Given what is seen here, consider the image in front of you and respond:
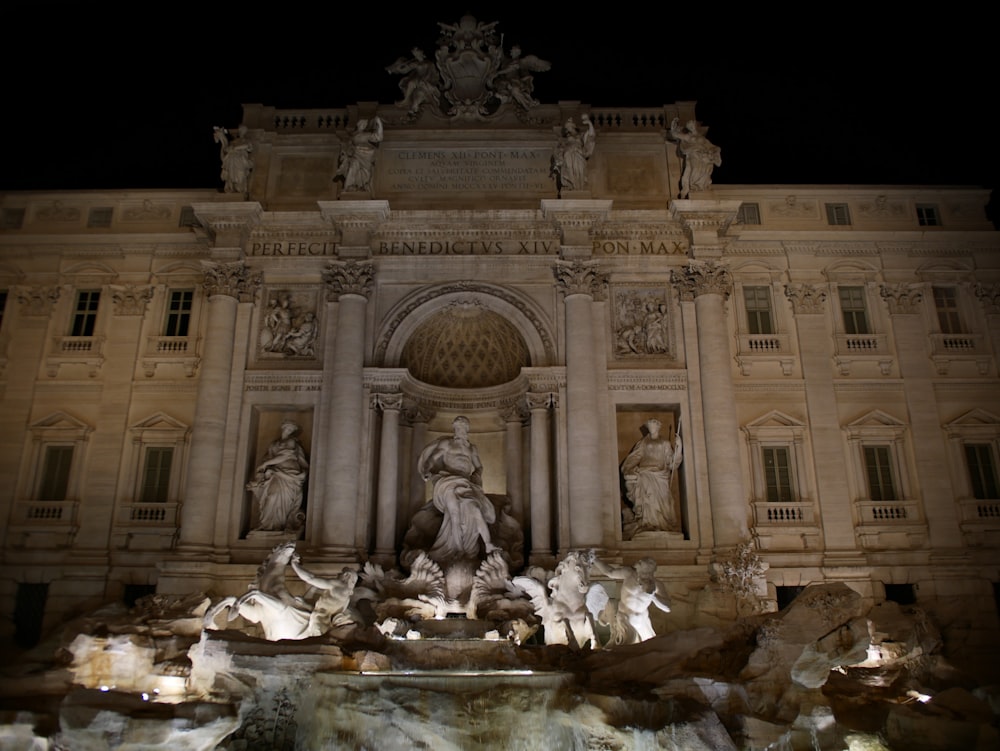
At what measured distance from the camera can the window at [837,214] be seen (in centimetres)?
2588

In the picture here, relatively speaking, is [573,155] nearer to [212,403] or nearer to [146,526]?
[212,403]

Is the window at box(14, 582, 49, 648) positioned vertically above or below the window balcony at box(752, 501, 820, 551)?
below

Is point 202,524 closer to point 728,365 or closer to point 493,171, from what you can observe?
point 493,171

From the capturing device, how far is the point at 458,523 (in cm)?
2133

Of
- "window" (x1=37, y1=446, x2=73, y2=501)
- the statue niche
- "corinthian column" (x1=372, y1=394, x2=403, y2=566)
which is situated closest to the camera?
the statue niche

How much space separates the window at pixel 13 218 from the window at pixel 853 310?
24804mm

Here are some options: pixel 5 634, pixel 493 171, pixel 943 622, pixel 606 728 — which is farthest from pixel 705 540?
pixel 5 634

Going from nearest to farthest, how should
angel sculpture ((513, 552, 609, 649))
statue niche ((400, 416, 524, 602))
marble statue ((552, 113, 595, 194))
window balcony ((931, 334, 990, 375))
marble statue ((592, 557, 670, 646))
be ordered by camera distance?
marble statue ((592, 557, 670, 646)) → angel sculpture ((513, 552, 609, 649)) → statue niche ((400, 416, 524, 602)) → marble statue ((552, 113, 595, 194)) → window balcony ((931, 334, 990, 375))

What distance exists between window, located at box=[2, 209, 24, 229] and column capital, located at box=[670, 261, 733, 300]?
19.8 meters

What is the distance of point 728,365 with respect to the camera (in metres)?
23.1

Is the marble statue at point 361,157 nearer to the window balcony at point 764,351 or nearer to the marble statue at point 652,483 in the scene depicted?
the marble statue at point 652,483

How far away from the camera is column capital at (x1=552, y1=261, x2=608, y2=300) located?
919 inches

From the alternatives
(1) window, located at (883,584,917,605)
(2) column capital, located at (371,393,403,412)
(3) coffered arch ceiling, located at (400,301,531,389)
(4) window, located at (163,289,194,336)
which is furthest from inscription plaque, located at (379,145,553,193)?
(1) window, located at (883,584,917,605)

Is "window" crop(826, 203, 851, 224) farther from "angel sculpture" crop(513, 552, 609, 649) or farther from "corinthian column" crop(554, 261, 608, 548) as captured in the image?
"angel sculpture" crop(513, 552, 609, 649)
